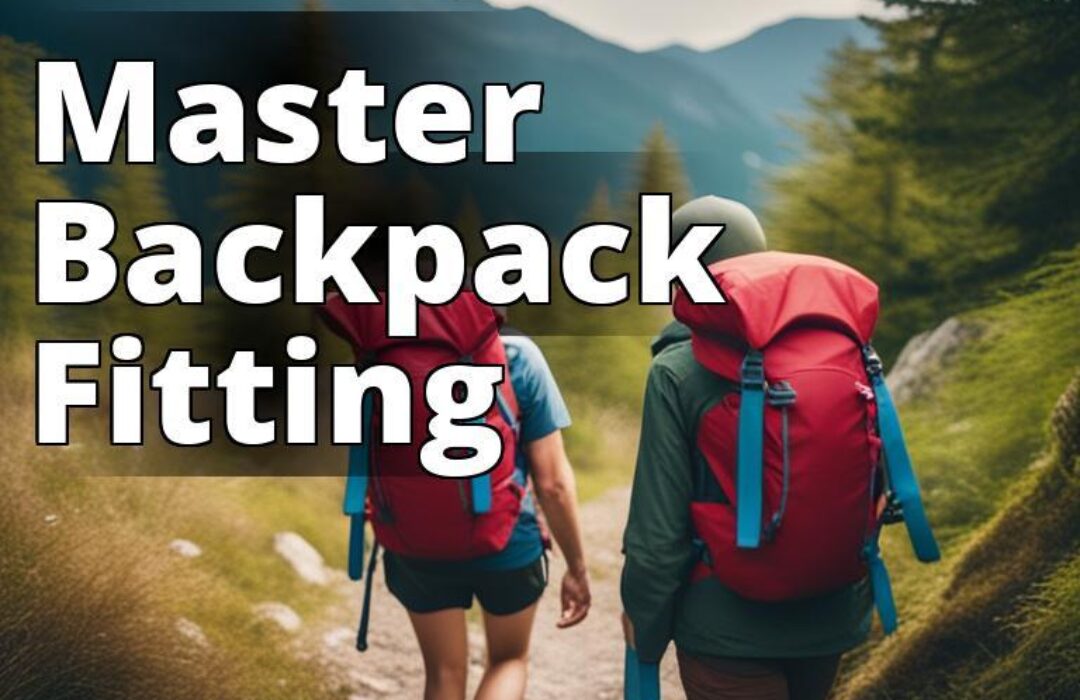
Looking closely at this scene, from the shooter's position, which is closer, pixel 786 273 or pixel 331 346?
pixel 786 273

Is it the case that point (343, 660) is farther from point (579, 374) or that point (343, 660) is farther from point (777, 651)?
point (579, 374)

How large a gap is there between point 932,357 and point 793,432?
23.4 feet

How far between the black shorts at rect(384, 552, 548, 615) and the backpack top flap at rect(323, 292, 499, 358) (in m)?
0.89

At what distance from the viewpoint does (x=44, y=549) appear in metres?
5.04

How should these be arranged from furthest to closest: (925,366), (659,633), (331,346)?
(331,346)
(925,366)
(659,633)

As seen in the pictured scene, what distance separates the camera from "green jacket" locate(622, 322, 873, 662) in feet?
11.1

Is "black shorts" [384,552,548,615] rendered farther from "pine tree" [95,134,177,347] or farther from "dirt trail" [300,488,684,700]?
"pine tree" [95,134,177,347]

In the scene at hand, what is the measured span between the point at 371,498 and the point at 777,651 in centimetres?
165

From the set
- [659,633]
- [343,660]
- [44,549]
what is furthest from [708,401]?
[343,660]

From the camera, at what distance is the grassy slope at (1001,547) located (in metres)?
4.44

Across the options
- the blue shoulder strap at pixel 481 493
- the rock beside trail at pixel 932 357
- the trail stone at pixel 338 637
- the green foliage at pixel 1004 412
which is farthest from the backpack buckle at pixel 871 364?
the rock beside trail at pixel 932 357

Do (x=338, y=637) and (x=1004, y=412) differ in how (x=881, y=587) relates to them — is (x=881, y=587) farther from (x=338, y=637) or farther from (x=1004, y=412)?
(x=338, y=637)

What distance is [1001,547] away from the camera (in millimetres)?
5270

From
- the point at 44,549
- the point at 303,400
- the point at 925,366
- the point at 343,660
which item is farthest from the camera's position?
the point at 925,366
